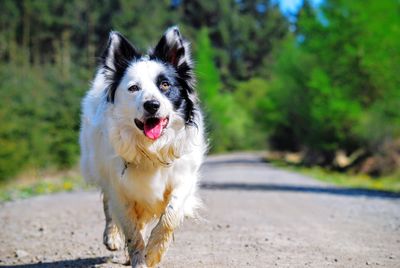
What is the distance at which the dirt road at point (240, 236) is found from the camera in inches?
247

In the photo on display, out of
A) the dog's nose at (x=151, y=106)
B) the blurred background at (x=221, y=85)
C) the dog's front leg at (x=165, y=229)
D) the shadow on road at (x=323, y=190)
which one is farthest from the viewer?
the blurred background at (x=221, y=85)

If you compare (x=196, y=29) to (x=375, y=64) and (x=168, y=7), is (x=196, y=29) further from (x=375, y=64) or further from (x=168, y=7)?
(x=375, y=64)

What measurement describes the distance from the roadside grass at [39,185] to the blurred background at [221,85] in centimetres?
10

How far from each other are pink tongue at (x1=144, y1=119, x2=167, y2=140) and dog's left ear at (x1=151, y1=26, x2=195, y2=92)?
564 millimetres

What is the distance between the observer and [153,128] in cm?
540

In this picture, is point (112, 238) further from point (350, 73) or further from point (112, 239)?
point (350, 73)

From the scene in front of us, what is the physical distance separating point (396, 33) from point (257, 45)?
51.9 m

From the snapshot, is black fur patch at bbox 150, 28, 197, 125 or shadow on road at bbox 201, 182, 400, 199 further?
shadow on road at bbox 201, 182, 400, 199

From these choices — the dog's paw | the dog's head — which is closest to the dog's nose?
the dog's head

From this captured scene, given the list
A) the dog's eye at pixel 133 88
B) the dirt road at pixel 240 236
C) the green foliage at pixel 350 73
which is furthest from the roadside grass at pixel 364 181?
the dog's eye at pixel 133 88

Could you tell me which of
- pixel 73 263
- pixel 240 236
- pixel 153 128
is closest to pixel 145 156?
pixel 153 128

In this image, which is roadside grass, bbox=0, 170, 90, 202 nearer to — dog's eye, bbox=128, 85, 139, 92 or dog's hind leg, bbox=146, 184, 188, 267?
dog's hind leg, bbox=146, 184, 188, 267

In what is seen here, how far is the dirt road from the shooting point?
6.29 m

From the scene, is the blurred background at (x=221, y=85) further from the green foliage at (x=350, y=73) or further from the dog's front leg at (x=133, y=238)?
the dog's front leg at (x=133, y=238)
